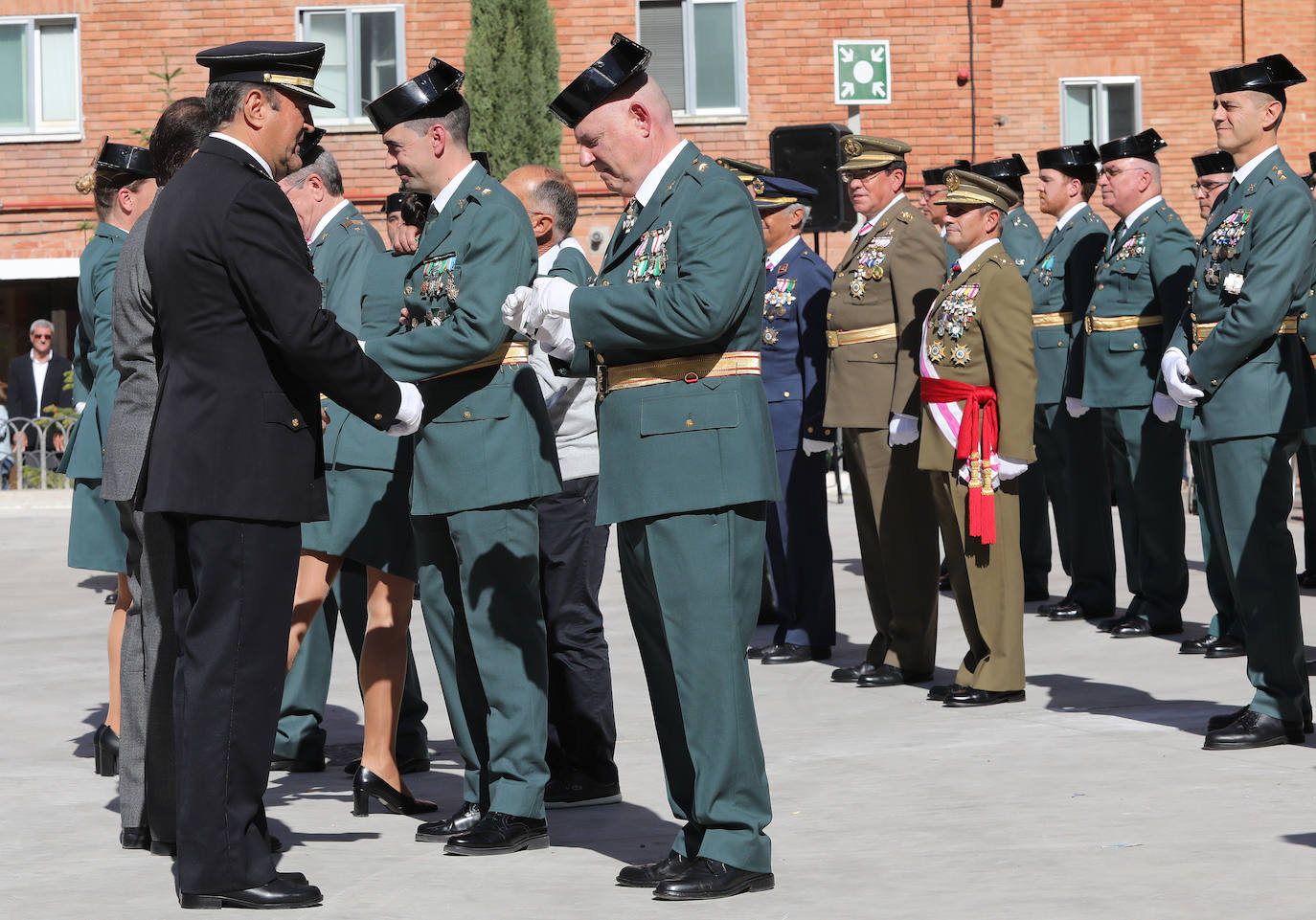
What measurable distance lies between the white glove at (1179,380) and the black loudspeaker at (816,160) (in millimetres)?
8490

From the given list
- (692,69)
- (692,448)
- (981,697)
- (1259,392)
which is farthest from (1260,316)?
(692,69)

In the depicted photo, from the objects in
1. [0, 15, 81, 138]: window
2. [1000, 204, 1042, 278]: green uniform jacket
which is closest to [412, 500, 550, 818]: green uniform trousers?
[1000, 204, 1042, 278]: green uniform jacket

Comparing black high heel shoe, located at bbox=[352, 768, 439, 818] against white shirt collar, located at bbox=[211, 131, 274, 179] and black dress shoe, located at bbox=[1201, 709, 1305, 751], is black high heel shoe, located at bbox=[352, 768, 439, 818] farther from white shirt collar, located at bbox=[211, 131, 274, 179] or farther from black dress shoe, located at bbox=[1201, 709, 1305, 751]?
black dress shoe, located at bbox=[1201, 709, 1305, 751]

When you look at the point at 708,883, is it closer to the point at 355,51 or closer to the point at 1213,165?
Result: the point at 1213,165

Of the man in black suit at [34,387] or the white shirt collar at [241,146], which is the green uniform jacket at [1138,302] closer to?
the white shirt collar at [241,146]

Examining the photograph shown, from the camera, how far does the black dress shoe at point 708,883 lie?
4516 millimetres

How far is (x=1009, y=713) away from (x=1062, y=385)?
125 inches

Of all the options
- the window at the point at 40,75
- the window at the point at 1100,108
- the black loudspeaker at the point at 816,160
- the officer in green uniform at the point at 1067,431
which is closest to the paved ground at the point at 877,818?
the officer in green uniform at the point at 1067,431

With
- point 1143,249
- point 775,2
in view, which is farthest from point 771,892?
point 775,2

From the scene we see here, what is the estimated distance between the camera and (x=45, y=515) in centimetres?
1458

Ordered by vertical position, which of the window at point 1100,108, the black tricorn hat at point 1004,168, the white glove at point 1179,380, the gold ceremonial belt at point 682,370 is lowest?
the white glove at point 1179,380

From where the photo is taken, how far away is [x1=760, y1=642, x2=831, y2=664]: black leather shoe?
8352 millimetres

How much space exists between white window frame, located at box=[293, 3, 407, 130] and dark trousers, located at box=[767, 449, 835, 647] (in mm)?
12466

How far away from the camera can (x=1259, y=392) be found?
6.19 meters
